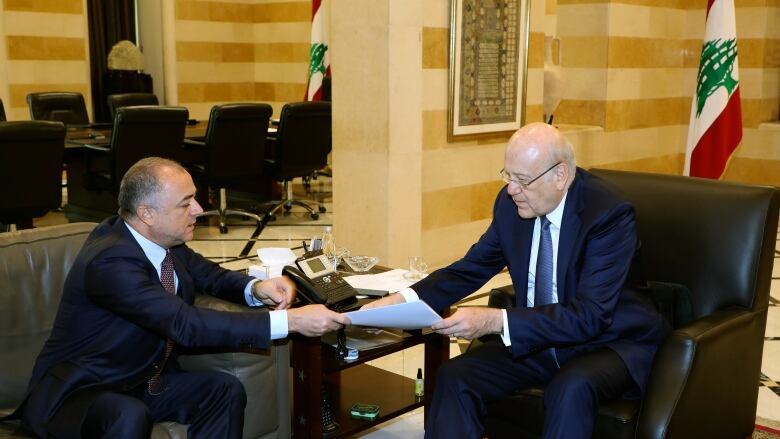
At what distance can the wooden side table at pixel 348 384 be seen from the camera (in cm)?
317

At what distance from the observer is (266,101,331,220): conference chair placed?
27.2 feet

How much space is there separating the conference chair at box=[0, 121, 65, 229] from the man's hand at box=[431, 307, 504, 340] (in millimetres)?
4531

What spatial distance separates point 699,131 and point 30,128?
500cm

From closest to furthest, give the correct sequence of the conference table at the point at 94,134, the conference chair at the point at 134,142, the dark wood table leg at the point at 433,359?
1. the dark wood table leg at the point at 433,359
2. the conference chair at the point at 134,142
3. the conference table at the point at 94,134

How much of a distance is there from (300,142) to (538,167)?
5.62 meters

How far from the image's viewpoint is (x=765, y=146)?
993 centimetres

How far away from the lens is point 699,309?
3328 mm

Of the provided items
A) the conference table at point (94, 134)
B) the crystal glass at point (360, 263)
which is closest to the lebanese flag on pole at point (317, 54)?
the conference table at point (94, 134)

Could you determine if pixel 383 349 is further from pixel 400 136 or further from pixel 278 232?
pixel 278 232

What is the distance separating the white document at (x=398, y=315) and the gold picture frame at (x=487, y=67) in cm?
356

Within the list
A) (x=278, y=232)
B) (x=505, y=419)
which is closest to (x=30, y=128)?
(x=278, y=232)

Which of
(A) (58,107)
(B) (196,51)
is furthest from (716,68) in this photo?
(B) (196,51)

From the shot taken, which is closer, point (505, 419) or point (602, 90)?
point (505, 419)

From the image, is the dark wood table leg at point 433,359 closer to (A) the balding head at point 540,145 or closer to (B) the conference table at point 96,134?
(A) the balding head at point 540,145
